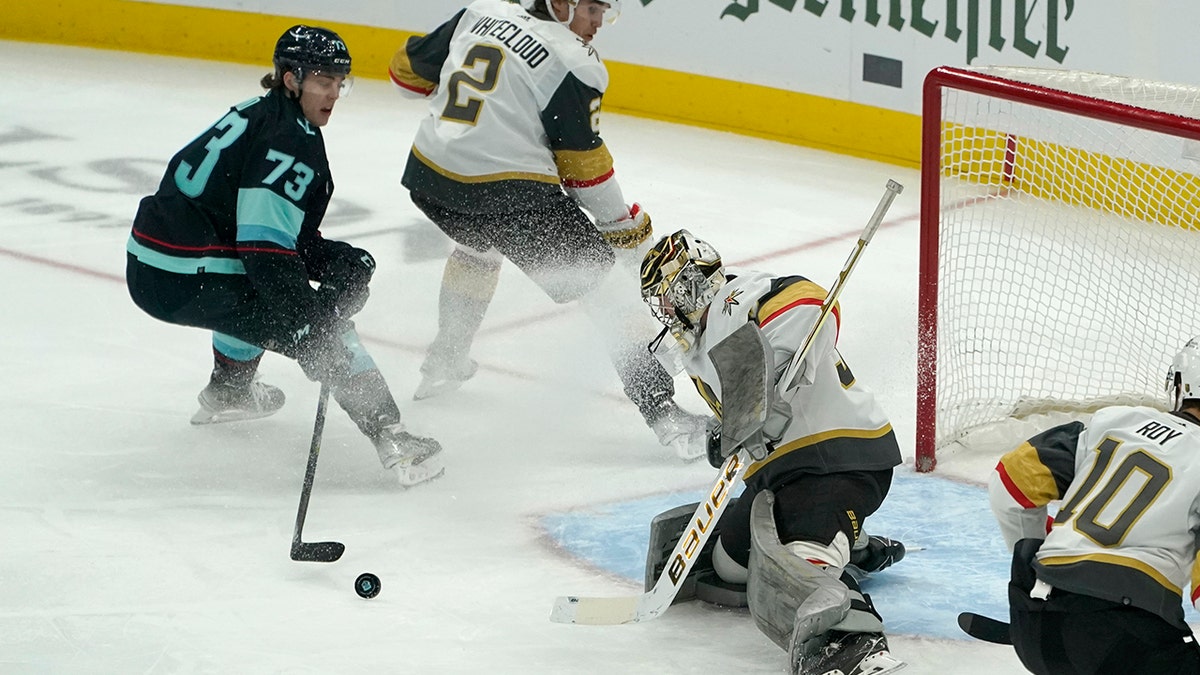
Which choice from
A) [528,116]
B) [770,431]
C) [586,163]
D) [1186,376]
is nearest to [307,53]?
[528,116]

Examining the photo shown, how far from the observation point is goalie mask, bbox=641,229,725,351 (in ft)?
9.88

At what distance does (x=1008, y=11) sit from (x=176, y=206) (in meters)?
3.45

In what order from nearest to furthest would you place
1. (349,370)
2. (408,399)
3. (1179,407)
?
(1179,407)
(349,370)
(408,399)

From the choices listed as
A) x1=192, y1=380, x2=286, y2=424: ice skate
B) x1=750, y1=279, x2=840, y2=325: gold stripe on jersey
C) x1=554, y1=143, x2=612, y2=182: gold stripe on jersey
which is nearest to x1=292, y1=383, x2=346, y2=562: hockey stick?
x1=192, y1=380, x2=286, y2=424: ice skate

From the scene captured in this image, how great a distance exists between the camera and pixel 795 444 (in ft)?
9.75

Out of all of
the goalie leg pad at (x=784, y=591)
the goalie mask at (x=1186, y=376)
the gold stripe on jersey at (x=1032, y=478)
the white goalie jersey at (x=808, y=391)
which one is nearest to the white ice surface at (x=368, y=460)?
the goalie leg pad at (x=784, y=591)

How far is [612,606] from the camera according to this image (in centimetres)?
303

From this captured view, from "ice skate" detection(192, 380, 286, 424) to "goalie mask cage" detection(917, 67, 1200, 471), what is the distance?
1657 mm

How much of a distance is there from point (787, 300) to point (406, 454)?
3.91 feet

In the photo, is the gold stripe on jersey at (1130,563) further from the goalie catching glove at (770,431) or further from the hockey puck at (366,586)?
the hockey puck at (366,586)

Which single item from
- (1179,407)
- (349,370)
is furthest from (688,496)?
(1179,407)

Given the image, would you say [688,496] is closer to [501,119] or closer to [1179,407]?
[501,119]

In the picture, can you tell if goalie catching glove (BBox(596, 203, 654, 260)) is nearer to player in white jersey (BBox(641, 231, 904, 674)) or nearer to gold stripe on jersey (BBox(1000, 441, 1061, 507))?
player in white jersey (BBox(641, 231, 904, 674))

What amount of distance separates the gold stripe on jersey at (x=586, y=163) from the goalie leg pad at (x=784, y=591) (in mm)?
1379
